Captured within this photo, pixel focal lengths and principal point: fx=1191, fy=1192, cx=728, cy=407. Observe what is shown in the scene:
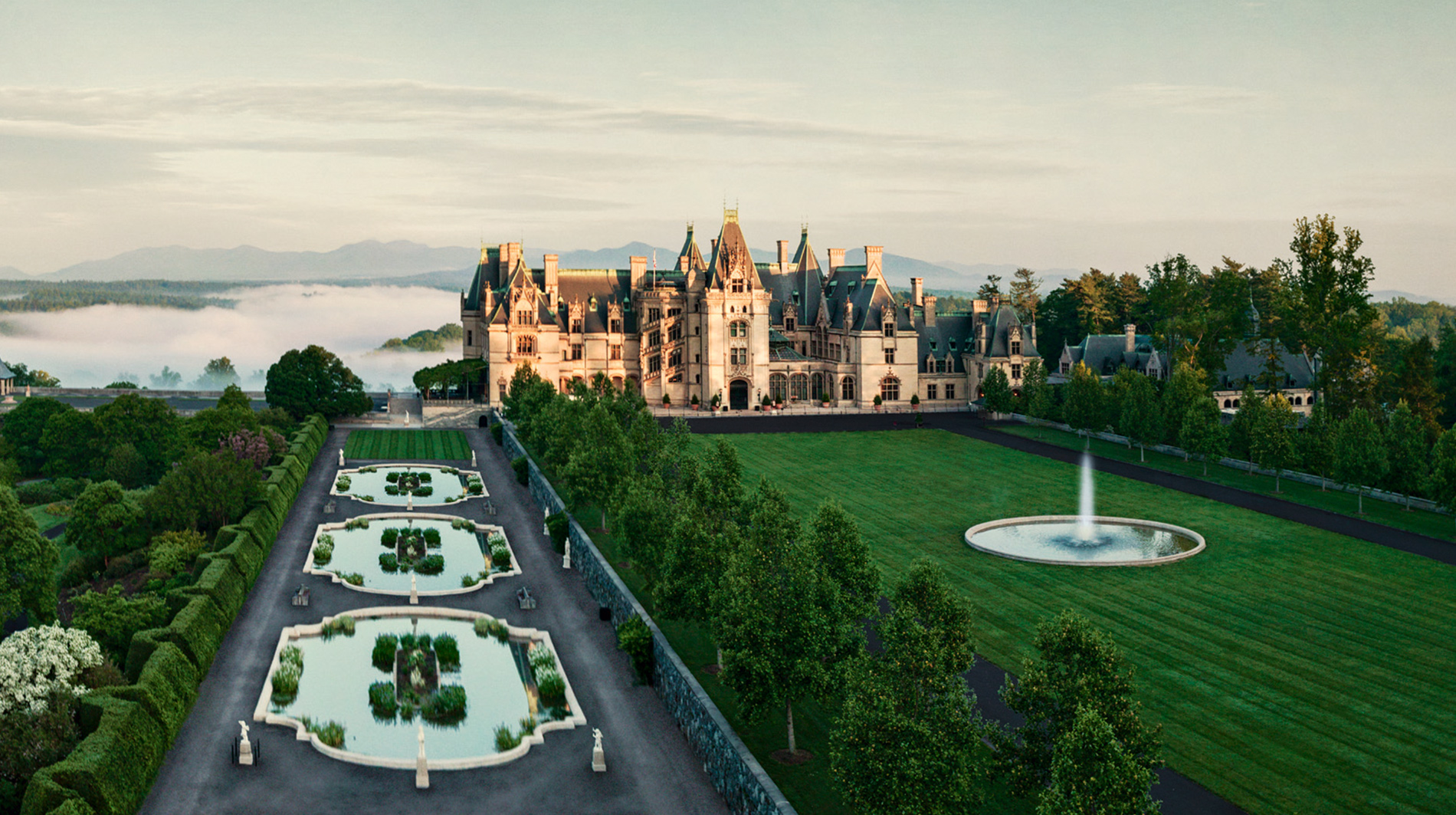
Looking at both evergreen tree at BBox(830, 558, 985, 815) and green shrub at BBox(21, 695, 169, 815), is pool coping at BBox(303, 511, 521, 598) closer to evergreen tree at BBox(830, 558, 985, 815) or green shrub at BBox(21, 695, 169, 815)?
green shrub at BBox(21, 695, 169, 815)

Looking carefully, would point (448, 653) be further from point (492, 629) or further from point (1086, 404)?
point (1086, 404)

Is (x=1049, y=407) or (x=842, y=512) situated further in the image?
(x=1049, y=407)

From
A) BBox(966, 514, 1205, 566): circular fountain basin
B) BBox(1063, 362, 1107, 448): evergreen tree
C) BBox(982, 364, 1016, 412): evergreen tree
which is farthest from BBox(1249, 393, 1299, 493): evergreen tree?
BBox(982, 364, 1016, 412): evergreen tree

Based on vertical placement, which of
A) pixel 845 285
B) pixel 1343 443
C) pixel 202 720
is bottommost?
pixel 202 720

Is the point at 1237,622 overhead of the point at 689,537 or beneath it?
beneath

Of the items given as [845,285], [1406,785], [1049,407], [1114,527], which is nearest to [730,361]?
[845,285]

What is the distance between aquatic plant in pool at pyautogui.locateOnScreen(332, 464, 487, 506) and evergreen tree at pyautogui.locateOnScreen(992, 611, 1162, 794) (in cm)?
5237

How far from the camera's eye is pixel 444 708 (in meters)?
39.7

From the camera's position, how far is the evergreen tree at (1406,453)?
216ft

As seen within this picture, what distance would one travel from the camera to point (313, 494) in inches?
2992

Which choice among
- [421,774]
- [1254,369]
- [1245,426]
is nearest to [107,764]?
[421,774]

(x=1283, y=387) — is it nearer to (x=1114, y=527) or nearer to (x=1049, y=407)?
(x=1049, y=407)

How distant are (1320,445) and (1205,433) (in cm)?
796

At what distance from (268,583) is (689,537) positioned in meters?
24.2
